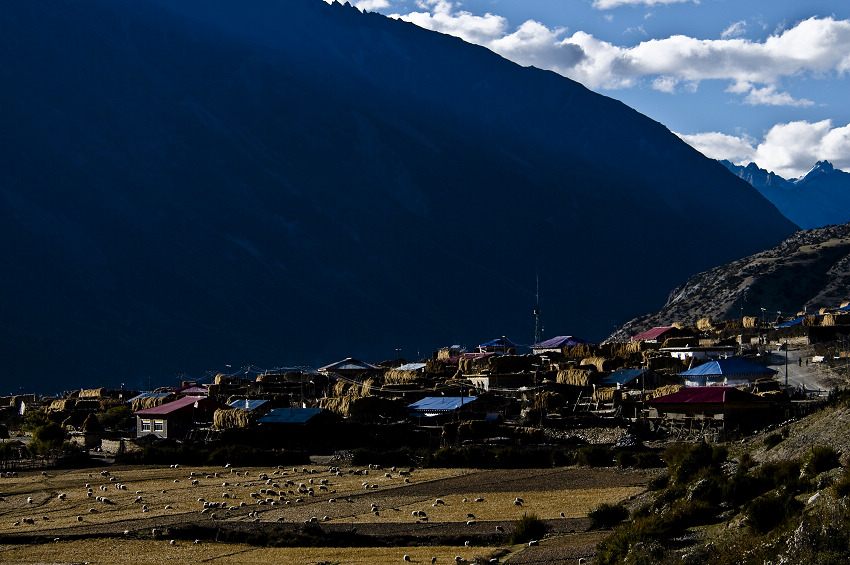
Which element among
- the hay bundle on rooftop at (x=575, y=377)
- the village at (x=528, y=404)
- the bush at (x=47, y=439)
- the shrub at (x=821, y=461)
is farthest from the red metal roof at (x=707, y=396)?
the bush at (x=47, y=439)

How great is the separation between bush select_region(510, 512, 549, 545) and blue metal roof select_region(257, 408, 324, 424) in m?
26.3

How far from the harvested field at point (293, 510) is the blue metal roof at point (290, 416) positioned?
257 inches

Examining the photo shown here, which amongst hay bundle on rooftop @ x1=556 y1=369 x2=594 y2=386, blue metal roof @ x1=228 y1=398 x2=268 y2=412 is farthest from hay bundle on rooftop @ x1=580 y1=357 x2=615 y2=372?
blue metal roof @ x1=228 y1=398 x2=268 y2=412

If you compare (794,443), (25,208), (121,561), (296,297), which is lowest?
(121,561)

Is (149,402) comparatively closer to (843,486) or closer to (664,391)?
(664,391)

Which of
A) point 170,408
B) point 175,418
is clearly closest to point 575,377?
point 175,418

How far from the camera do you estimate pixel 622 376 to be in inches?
2180

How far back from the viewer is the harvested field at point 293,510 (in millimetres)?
26938

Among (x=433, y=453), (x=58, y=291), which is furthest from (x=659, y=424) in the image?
(x=58, y=291)

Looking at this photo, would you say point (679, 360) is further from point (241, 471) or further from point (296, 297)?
point (296, 297)

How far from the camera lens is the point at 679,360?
59.0m

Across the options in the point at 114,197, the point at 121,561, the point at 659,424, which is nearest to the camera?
the point at 121,561

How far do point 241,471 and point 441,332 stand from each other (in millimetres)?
142002

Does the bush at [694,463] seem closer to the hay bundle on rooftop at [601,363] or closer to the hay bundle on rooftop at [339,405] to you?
the hay bundle on rooftop at [339,405]
